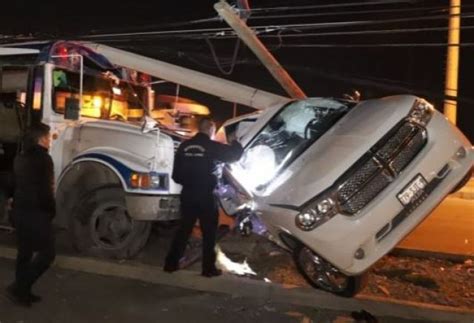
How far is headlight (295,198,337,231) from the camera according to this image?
19.8 ft

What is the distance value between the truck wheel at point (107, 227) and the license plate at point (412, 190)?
3.27 metres

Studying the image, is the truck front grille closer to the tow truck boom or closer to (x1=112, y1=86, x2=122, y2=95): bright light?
the tow truck boom

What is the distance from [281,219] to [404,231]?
117 cm

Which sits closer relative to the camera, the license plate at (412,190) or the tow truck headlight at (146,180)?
the license plate at (412,190)

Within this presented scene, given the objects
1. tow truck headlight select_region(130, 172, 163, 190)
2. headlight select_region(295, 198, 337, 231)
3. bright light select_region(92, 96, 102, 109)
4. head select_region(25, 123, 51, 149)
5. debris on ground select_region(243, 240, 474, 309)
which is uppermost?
head select_region(25, 123, 51, 149)

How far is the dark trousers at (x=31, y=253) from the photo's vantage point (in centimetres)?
620

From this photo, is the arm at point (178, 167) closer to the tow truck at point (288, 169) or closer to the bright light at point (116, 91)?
the tow truck at point (288, 169)

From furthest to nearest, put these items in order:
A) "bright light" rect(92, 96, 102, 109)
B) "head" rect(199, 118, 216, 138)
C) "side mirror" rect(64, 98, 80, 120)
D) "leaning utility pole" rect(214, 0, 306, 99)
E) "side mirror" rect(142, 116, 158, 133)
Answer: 1. "leaning utility pole" rect(214, 0, 306, 99)
2. "bright light" rect(92, 96, 102, 109)
3. "side mirror" rect(64, 98, 80, 120)
4. "side mirror" rect(142, 116, 158, 133)
5. "head" rect(199, 118, 216, 138)

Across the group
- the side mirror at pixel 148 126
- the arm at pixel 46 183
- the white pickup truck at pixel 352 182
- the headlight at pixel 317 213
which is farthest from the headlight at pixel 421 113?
the arm at pixel 46 183

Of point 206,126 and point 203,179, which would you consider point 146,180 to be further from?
point 206,126

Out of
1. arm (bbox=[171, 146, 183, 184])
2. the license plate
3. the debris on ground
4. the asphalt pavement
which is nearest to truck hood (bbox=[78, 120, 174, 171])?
arm (bbox=[171, 146, 183, 184])

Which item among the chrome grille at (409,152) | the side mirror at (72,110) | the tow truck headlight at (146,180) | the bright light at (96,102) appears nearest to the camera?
the chrome grille at (409,152)

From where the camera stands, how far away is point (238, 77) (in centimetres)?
2661

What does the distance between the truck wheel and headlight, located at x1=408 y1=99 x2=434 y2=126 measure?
3.44 meters
